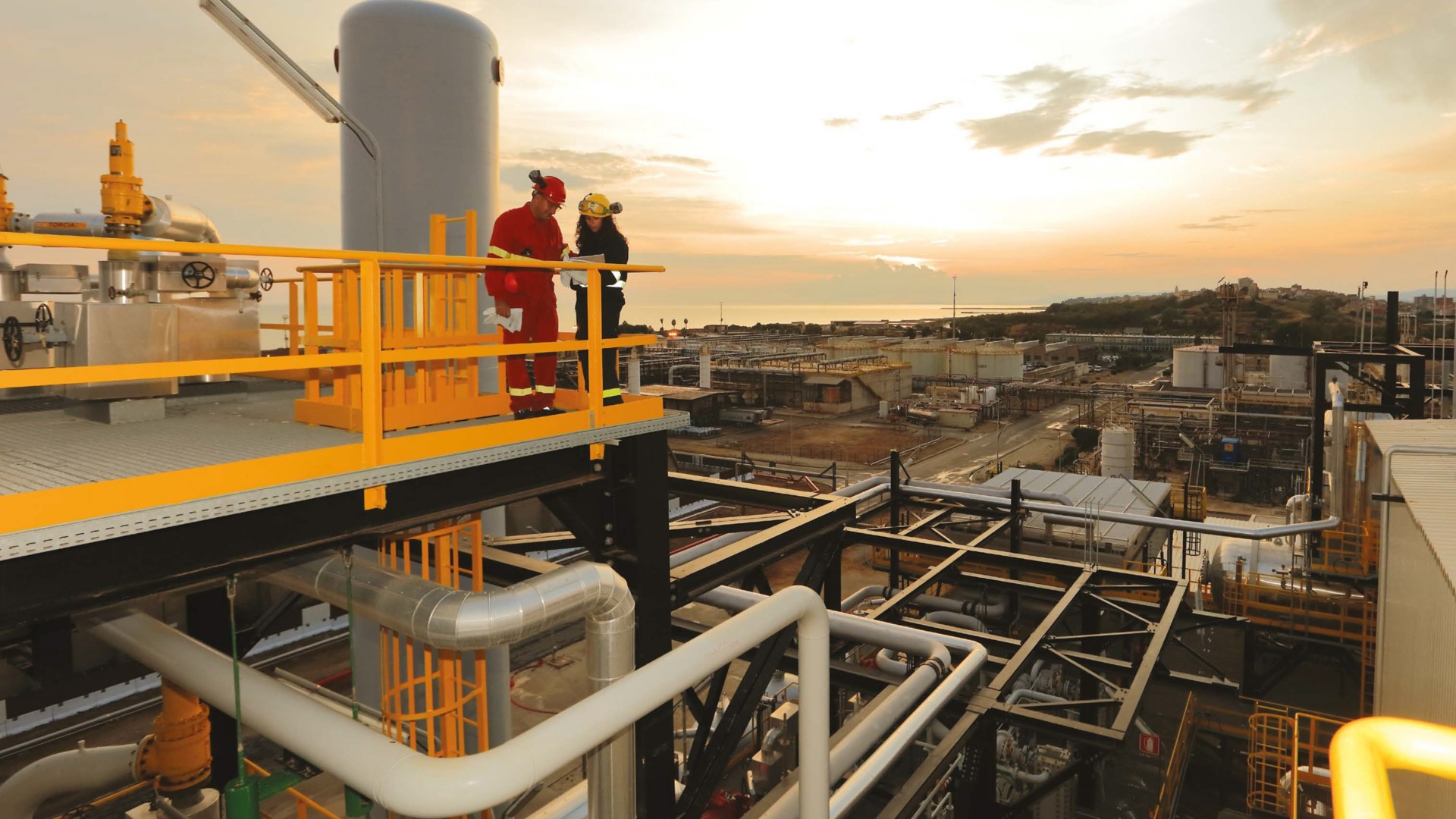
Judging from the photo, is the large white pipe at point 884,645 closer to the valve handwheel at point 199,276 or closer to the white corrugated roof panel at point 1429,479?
the white corrugated roof panel at point 1429,479

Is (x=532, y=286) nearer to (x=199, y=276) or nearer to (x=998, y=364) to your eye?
(x=199, y=276)

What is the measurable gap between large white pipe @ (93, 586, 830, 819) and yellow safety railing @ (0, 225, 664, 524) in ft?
4.22

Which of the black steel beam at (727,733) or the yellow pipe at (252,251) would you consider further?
the black steel beam at (727,733)

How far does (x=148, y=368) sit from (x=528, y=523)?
24.3m

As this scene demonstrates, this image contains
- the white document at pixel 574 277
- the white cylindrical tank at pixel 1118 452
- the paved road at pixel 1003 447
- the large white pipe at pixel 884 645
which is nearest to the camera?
the white document at pixel 574 277

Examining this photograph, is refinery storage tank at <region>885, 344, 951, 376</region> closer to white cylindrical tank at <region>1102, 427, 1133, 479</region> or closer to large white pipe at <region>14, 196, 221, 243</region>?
white cylindrical tank at <region>1102, 427, 1133, 479</region>

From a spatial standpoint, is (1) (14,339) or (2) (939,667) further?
(2) (939,667)

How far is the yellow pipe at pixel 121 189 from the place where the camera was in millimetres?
6781

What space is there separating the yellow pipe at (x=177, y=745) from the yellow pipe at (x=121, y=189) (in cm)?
402

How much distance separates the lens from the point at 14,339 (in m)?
5.99

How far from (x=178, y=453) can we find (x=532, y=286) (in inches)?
107

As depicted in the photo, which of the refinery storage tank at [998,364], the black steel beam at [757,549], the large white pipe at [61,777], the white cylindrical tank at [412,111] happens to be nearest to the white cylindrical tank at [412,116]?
the white cylindrical tank at [412,111]

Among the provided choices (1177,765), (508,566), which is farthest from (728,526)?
(1177,765)

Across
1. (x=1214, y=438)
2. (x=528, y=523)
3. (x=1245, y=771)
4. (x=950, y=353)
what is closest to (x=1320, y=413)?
(x=1245, y=771)
